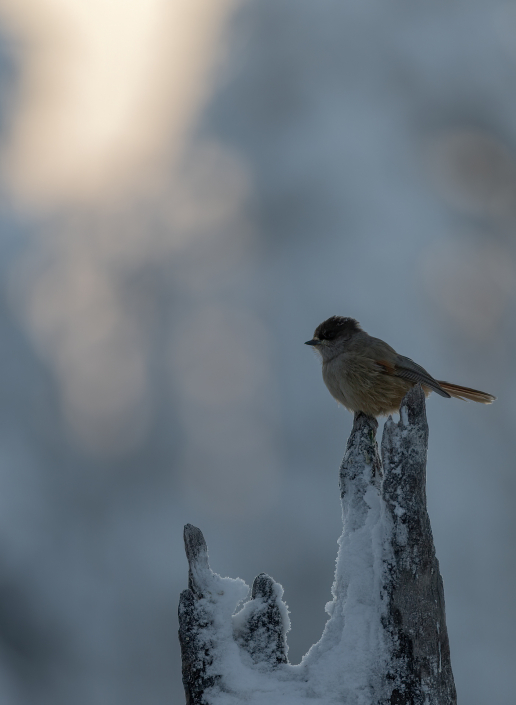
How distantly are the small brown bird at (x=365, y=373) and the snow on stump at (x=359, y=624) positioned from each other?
2532 mm

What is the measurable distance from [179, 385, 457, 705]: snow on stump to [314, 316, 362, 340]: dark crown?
324cm

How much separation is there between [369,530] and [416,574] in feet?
2.12

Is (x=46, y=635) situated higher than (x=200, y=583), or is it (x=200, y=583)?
(x=46, y=635)

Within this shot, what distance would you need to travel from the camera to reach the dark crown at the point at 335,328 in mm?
8547

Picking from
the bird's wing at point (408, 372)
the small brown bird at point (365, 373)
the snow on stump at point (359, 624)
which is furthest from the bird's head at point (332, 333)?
the snow on stump at point (359, 624)

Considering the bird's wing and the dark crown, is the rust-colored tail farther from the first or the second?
the dark crown

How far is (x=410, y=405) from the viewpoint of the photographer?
5297 millimetres

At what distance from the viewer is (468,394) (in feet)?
28.5

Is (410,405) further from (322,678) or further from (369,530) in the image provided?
(322,678)

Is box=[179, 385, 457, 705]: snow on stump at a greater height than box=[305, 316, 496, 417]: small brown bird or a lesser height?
lesser

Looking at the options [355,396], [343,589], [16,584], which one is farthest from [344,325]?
[16,584]

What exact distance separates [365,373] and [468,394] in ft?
5.64

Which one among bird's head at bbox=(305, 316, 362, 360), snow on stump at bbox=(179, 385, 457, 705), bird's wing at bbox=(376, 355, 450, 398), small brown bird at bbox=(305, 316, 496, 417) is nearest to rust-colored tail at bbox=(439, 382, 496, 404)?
small brown bird at bbox=(305, 316, 496, 417)

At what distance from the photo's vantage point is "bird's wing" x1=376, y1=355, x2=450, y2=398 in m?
8.03
